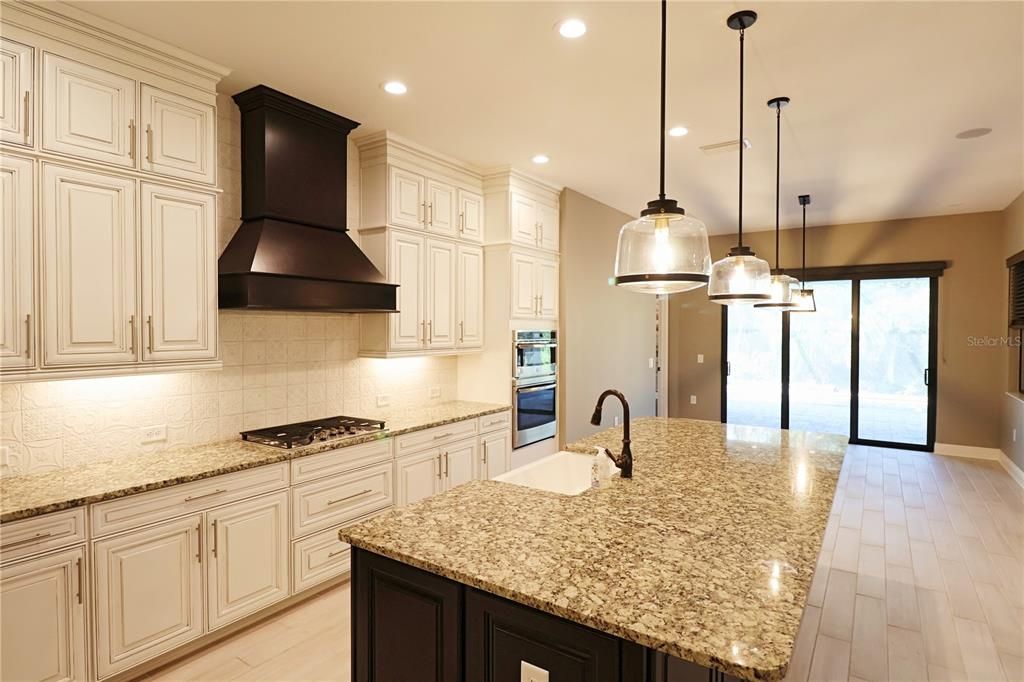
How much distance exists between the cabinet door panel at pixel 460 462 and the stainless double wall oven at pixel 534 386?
1.69 ft

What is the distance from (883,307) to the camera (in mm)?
6938

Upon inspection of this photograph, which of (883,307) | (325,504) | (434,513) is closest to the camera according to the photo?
(434,513)

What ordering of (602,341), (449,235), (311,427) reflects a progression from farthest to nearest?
(602,341) < (449,235) < (311,427)

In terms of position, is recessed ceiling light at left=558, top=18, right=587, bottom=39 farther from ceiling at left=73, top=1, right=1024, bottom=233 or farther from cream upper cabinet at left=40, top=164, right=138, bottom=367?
cream upper cabinet at left=40, top=164, right=138, bottom=367

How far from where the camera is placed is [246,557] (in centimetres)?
276

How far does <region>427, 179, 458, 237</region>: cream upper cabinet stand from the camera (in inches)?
163

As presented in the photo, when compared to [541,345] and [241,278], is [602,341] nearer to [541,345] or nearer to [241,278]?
[541,345]

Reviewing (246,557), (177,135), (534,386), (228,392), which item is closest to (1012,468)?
(534,386)

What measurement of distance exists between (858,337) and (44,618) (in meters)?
8.01

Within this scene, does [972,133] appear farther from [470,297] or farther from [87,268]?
[87,268]

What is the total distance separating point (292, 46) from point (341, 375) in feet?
6.72

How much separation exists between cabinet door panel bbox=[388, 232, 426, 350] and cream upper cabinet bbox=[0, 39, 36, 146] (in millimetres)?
1956

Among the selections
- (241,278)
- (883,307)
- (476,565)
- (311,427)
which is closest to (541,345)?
(311,427)

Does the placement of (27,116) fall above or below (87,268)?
above
